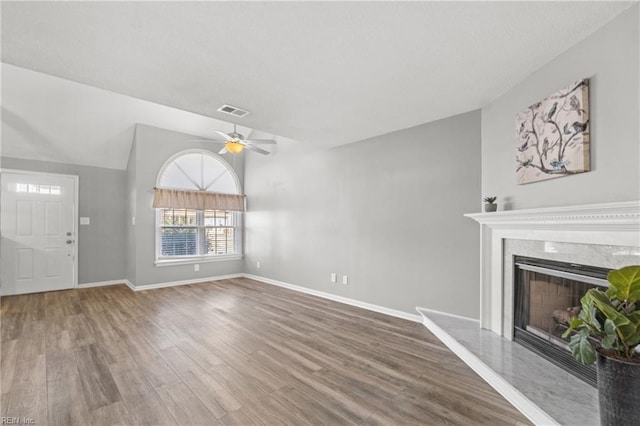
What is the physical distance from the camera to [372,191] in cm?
419

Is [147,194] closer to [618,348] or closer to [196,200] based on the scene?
[196,200]

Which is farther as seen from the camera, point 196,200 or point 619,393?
point 196,200

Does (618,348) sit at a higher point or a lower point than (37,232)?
lower

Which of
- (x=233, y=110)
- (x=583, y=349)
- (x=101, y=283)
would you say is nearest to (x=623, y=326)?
(x=583, y=349)

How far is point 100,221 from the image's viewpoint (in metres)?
5.76

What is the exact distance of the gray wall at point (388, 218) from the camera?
3.28 meters

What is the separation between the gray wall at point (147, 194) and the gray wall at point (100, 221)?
0.39m

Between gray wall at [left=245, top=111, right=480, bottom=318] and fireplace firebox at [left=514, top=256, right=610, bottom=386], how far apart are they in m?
0.58

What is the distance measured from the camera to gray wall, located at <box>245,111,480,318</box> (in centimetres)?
328

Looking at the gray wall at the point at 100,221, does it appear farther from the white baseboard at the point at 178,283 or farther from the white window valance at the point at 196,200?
the white window valance at the point at 196,200

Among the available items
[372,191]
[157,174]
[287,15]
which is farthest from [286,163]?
[287,15]

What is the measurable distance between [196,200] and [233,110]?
3.33m

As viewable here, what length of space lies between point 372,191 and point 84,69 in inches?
136

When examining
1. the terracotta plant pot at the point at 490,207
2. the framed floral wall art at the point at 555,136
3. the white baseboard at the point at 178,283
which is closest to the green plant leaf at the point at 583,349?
the framed floral wall art at the point at 555,136
